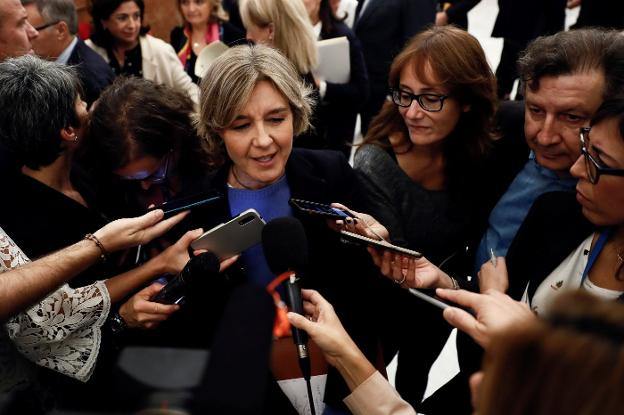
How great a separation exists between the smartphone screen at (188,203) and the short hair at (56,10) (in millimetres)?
1808

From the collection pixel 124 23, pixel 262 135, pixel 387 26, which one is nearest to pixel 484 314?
pixel 262 135

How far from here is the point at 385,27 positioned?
3.85m

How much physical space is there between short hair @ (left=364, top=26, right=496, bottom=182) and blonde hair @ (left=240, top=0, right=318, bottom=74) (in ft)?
3.23

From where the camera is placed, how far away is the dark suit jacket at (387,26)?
3799 millimetres

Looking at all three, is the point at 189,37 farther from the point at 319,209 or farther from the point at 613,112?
the point at 613,112

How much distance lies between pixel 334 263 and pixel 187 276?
43 centimetres

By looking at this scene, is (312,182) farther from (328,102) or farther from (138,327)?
(328,102)

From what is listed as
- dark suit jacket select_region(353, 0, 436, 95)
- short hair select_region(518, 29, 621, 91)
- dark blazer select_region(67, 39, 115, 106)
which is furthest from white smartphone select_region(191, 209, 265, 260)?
dark suit jacket select_region(353, 0, 436, 95)

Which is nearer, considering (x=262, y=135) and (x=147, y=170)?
(x=262, y=135)

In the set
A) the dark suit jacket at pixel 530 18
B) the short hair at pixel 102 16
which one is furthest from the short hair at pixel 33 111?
the dark suit jacket at pixel 530 18

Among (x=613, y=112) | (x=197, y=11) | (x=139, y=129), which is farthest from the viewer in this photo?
(x=197, y=11)

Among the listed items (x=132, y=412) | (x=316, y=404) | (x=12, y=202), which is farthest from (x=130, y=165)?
(x=132, y=412)

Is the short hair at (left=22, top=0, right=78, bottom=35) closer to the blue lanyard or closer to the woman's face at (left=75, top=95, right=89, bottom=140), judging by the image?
the woman's face at (left=75, top=95, right=89, bottom=140)

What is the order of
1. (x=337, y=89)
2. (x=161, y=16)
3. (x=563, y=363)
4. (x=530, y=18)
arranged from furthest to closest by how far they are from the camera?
(x=161, y=16)
(x=530, y=18)
(x=337, y=89)
(x=563, y=363)
